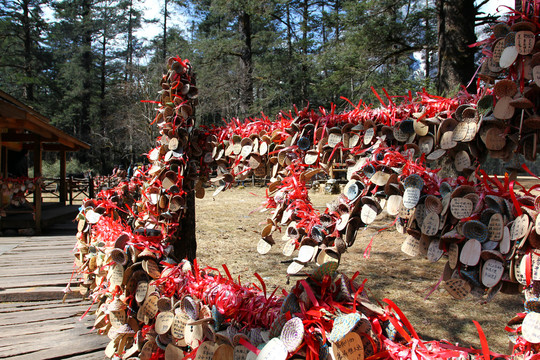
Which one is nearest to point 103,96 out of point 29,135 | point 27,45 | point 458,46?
point 27,45

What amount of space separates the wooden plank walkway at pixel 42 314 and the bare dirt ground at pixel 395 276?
4.79ft

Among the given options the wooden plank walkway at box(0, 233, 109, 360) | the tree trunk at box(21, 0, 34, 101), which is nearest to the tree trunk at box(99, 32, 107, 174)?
the tree trunk at box(21, 0, 34, 101)

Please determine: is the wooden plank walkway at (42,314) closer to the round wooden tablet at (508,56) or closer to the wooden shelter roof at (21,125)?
the round wooden tablet at (508,56)

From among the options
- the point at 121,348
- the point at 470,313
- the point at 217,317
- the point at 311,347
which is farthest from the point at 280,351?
the point at 470,313

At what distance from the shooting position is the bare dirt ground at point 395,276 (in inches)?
119

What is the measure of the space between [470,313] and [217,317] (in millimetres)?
3085

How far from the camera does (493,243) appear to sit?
1043 mm

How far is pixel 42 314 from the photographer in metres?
2.62

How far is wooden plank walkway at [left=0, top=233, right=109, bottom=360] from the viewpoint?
Answer: 2.09 metres

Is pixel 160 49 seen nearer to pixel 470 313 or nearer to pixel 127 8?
pixel 127 8

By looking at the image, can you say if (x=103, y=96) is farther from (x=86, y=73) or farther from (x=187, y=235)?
(x=187, y=235)

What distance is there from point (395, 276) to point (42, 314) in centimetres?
383

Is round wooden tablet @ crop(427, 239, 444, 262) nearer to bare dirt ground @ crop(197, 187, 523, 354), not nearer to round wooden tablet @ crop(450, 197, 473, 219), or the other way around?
round wooden tablet @ crop(450, 197, 473, 219)

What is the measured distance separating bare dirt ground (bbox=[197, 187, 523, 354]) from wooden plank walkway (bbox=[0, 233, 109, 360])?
146 centimetres
